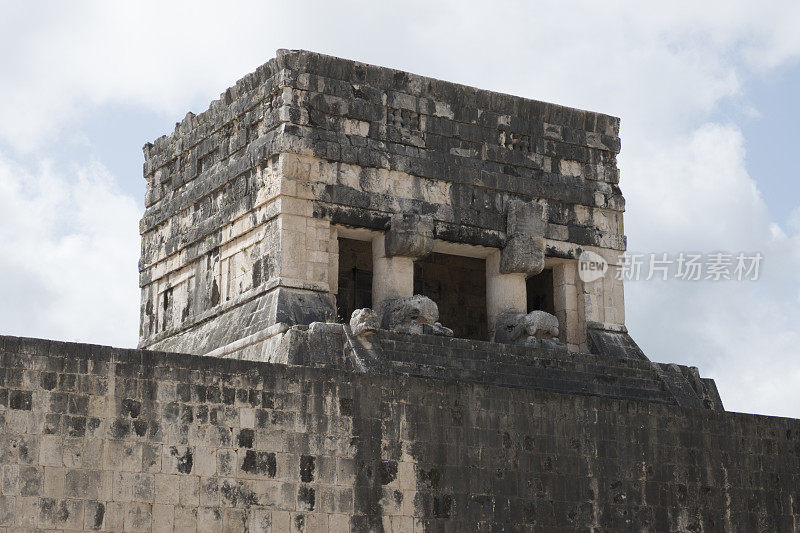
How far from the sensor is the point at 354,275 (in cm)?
2636

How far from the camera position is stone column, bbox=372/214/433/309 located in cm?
2202

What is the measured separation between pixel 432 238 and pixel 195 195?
13.3 ft

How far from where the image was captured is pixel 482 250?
2327 cm

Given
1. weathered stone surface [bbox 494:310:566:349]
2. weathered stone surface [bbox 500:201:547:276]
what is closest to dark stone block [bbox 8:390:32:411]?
weathered stone surface [bbox 494:310:566:349]

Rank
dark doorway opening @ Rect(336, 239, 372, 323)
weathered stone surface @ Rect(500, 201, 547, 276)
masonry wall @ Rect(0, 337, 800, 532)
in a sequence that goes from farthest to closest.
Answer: dark doorway opening @ Rect(336, 239, 372, 323), weathered stone surface @ Rect(500, 201, 547, 276), masonry wall @ Rect(0, 337, 800, 532)

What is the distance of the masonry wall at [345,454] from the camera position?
16172 mm

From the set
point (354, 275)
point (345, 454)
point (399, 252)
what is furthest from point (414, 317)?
point (354, 275)

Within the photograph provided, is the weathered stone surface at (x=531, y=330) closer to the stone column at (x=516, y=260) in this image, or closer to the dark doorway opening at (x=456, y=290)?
the stone column at (x=516, y=260)

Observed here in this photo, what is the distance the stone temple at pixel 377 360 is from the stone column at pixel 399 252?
0.10 feet

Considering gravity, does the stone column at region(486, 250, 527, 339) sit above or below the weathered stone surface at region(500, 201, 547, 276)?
below

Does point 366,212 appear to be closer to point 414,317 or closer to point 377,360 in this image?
point 414,317

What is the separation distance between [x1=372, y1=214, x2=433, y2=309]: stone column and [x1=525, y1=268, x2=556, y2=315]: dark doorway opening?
303 centimetres

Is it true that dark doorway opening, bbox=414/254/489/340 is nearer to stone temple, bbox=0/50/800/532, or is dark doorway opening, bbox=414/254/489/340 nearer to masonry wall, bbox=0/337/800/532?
stone temple, bbox=0/50/800/532

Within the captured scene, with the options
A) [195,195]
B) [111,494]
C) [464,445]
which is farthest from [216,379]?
[195,195]
